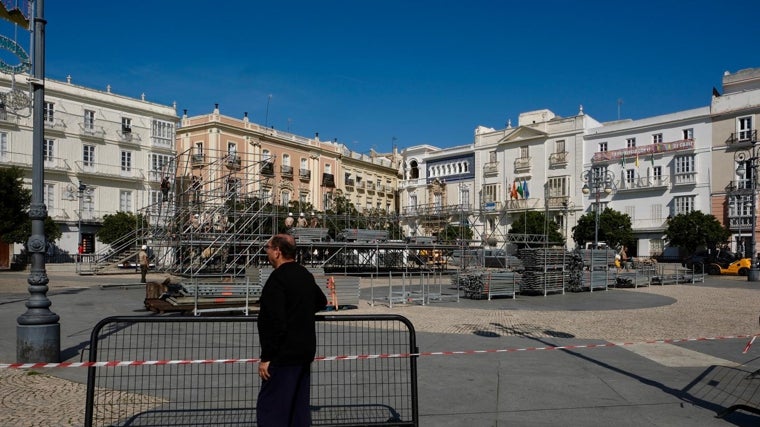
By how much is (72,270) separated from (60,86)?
1740 cm

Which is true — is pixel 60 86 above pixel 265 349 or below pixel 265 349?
above

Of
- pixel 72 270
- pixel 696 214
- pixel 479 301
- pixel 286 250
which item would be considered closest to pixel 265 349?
pixel 286 250

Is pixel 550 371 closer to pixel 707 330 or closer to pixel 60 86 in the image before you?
pixel 707 330

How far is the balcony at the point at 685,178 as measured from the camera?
44156 millimetres

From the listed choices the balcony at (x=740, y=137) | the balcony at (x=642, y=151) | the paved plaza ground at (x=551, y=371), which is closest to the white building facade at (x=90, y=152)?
the paved plaza ground at (x=551, y=371)

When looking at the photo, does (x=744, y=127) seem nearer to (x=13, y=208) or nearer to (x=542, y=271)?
(x=542, y=271)

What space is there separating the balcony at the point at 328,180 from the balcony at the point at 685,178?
98.6 ft

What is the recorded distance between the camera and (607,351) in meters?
9.27

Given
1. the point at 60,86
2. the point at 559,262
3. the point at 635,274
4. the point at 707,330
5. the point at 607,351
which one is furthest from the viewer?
the point at 60,86

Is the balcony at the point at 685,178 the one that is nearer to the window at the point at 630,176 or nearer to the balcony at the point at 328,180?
the window at the point at 630,176

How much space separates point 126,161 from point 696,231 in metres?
42.6

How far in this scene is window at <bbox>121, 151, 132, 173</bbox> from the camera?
46.3 m

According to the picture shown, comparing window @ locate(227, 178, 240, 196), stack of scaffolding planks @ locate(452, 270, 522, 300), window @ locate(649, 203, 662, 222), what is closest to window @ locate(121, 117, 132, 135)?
window @ locate(227, 178, 240, 196)

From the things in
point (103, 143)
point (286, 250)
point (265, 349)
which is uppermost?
point (103, 143)
